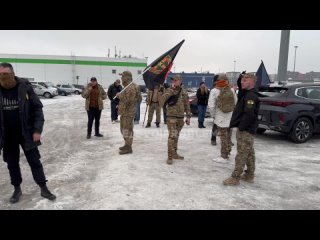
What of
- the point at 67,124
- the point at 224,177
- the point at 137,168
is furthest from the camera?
the point at 67,124

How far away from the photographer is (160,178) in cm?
487

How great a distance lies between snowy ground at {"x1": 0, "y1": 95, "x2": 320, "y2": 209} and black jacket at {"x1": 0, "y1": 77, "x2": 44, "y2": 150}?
37.0 inches

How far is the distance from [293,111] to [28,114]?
669 cm

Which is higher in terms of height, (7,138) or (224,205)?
(7,138)

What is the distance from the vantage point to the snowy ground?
393 centimetres

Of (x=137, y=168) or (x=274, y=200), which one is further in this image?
(x=137, y=168)

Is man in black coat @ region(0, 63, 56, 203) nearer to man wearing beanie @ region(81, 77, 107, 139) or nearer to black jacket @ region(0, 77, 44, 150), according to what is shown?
black jacket @ region(0, 77, 44, 150)

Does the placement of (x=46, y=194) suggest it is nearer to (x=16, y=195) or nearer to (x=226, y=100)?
(x=16, y=195)

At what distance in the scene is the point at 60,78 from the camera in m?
51.2

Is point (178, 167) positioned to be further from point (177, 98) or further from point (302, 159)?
point (302, 159)

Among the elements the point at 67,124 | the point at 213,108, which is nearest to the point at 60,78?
the point at 67,124

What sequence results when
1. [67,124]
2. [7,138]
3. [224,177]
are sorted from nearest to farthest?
[7,138] → [224,177] → [67,124]

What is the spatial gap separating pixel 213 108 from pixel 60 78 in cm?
4952

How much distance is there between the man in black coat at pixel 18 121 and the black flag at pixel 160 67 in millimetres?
3310
